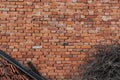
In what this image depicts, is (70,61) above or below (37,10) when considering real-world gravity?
below

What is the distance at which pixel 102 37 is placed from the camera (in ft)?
20.4

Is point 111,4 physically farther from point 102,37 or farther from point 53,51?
point 53,51

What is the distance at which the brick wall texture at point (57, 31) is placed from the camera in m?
6.13

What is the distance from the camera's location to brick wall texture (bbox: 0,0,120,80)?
6.13 metres

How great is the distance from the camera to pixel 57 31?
6.20 meters

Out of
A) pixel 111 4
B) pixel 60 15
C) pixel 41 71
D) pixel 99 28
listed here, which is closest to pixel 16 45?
pixel 41 71

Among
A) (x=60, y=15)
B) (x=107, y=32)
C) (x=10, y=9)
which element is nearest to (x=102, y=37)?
(x=107, y=32)

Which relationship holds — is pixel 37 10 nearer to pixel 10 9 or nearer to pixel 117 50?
pixel 10 9

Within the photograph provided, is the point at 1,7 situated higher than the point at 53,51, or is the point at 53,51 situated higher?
the point at 1,7

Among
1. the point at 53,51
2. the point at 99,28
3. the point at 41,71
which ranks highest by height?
the point at 99,28

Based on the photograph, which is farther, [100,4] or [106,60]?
[100,4]

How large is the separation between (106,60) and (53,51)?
122 cm

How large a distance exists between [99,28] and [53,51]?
116cm

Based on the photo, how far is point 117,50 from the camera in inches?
226
